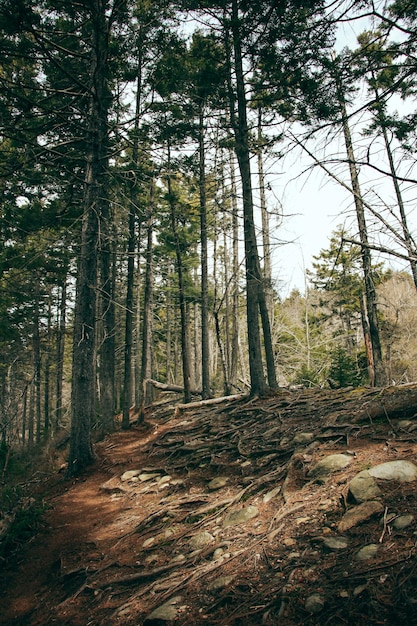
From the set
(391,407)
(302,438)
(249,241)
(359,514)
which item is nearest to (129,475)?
(302,438)

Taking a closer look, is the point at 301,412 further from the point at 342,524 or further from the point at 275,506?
the point at 342,524

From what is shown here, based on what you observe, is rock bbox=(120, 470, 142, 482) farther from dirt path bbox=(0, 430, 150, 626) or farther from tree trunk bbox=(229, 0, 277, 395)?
tree trunk bbox=(229, 0, 277, 395)

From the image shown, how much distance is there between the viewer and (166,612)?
310 cm

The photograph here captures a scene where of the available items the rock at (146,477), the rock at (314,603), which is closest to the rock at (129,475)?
the rock at (146,477)

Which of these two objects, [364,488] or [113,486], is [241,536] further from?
[113,486]

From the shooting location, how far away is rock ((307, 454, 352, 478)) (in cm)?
445

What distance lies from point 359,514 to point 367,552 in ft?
1.70

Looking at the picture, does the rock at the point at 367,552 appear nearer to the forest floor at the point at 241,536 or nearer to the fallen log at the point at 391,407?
the forest floor at the point at 241,536

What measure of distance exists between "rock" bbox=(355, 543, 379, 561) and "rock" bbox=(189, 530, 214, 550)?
1.88 m

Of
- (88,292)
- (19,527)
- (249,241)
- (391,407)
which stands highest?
(249,241)

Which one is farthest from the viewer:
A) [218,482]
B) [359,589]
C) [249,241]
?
[249,241]

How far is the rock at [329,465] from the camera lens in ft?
14.6

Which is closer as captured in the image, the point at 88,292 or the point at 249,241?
the point at 88,292

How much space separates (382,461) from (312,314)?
26863 mm
